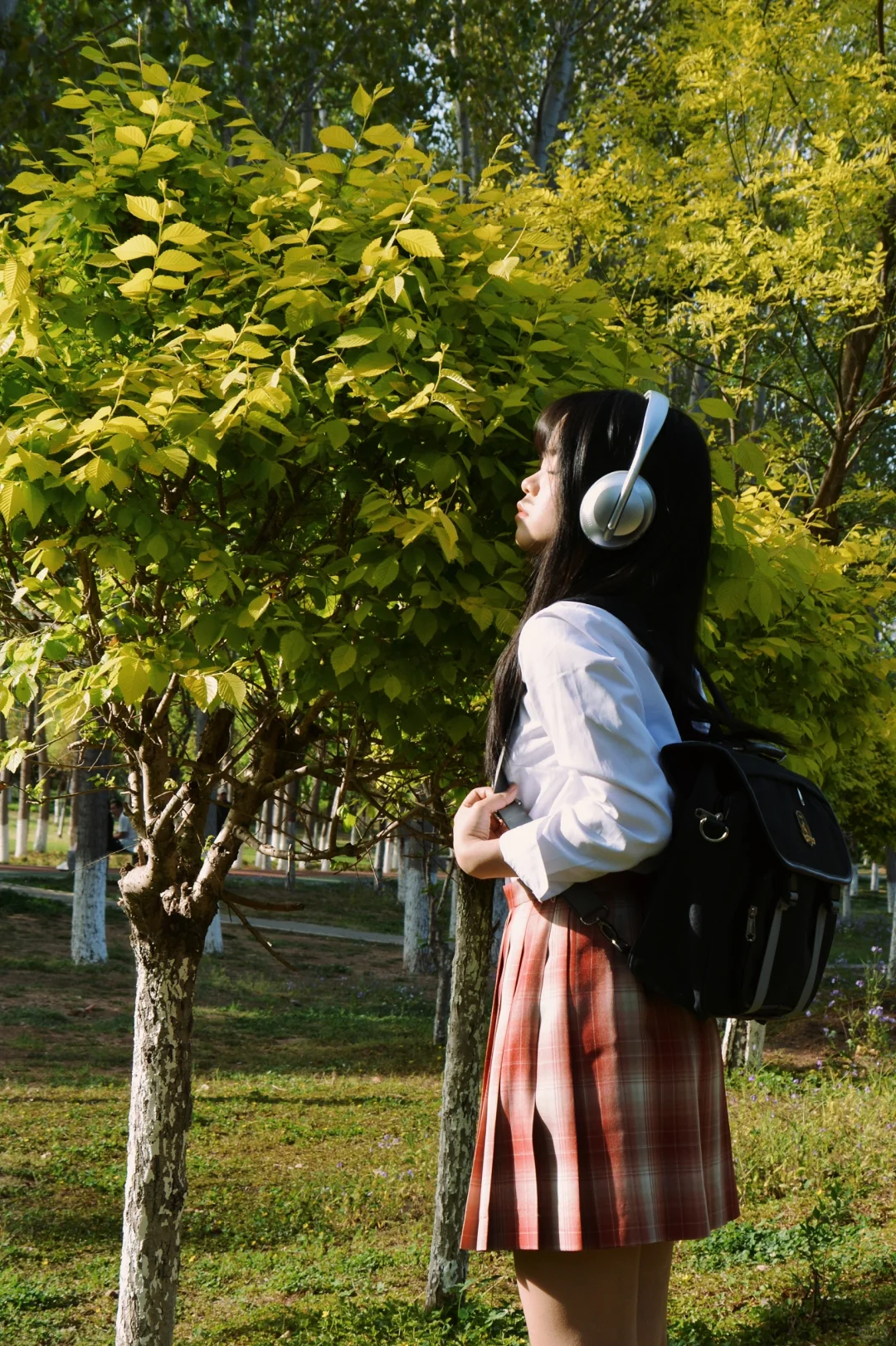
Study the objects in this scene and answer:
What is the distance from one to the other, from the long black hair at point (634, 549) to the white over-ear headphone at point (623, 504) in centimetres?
3

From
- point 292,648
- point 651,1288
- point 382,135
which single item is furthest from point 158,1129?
point 382,135

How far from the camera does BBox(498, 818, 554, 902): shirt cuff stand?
1548mm

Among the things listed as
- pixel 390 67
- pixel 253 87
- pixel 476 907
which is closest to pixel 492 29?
pixel 390 67

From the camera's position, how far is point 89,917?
15.8 m

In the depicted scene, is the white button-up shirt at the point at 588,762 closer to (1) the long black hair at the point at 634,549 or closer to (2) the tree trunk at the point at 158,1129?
(1) the long black hair at the point at 634,549

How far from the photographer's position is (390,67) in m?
11.0

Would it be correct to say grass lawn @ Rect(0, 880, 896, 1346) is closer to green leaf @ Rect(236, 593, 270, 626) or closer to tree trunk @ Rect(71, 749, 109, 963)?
tree trunk @ Rect(71, 749, 109, 963)

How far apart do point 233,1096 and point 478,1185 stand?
979cm

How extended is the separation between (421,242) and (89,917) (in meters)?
15.0

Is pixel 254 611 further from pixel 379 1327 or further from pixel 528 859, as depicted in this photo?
pixel 379 1327

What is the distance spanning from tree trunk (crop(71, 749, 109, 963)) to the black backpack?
14.4 metres

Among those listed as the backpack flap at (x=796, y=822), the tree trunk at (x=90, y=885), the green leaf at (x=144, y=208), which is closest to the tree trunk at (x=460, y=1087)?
the green leaf at (x=144, y=208)

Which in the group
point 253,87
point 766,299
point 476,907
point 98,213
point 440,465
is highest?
point 253,87

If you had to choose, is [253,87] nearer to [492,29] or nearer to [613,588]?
[492,29]
